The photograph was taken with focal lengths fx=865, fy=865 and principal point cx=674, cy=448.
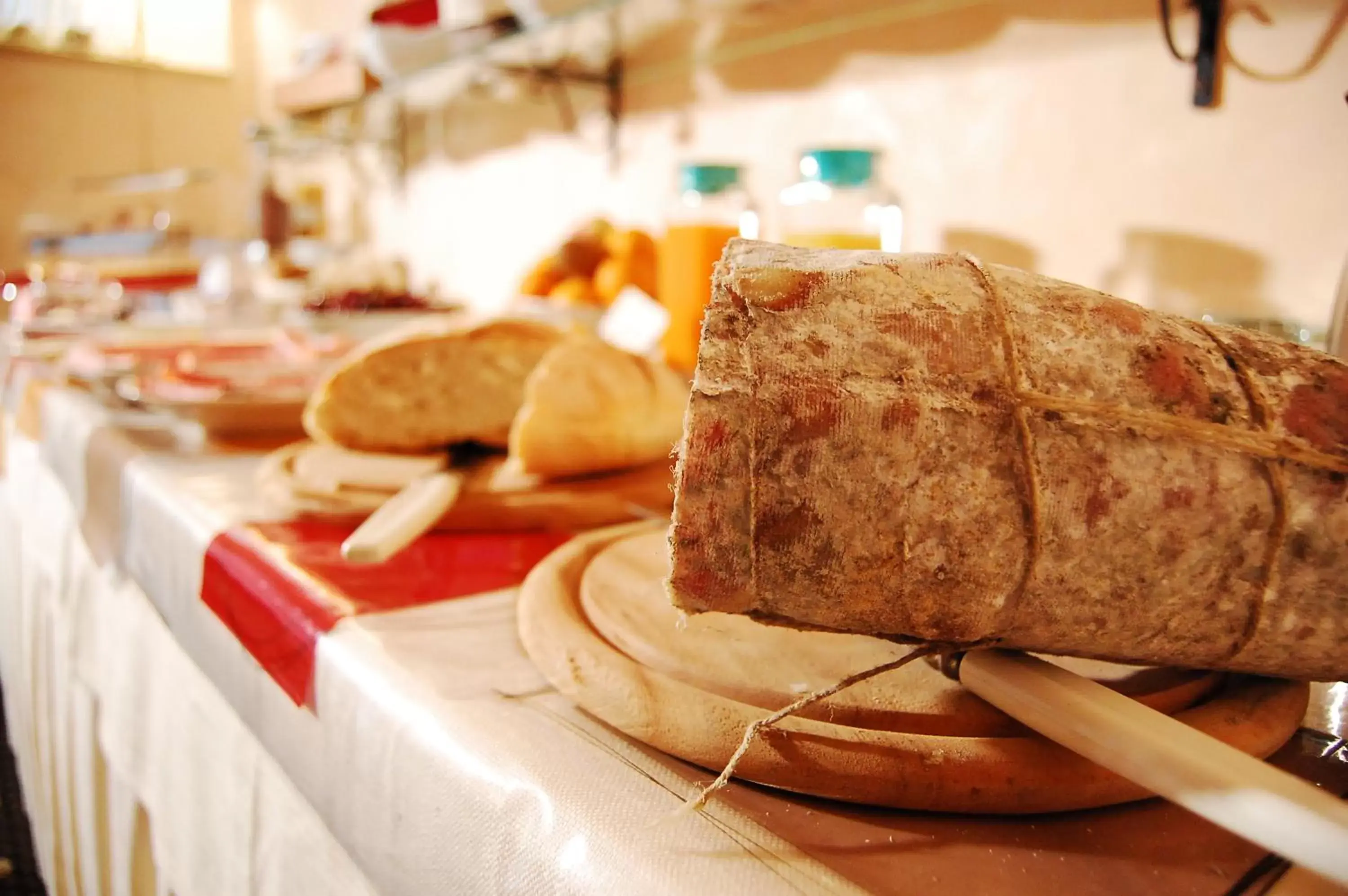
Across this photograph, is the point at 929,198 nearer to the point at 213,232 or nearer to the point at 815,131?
the point at 815,131

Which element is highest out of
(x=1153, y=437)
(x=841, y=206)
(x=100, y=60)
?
(x=100, y=60)

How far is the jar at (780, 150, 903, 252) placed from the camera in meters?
1.07

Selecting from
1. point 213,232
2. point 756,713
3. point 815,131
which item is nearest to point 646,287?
point 815,131

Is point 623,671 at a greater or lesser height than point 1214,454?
lesser

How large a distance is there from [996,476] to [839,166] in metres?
0.84

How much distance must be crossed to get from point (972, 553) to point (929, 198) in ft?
3.52

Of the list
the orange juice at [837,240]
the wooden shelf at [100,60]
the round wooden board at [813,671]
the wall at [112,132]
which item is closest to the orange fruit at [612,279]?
the orange juice at [837,240]

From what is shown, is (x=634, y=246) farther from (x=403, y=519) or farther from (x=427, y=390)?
(x=403, y=519)

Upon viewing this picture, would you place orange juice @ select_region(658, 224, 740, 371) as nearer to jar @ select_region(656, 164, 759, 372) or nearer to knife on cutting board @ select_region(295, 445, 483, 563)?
jar @ select_region(656, 164, 759, 372)

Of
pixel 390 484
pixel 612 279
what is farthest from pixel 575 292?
pixel 390 484

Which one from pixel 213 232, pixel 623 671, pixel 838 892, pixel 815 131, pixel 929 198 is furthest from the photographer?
pixel 213 232

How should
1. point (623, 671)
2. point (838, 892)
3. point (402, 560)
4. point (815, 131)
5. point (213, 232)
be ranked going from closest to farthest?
point (838, 892) → point (623, 671) → point (402, 560) → point (815, 131) → point (213, 232)

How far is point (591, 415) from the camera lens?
759 millimetres

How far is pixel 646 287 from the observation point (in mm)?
1520
